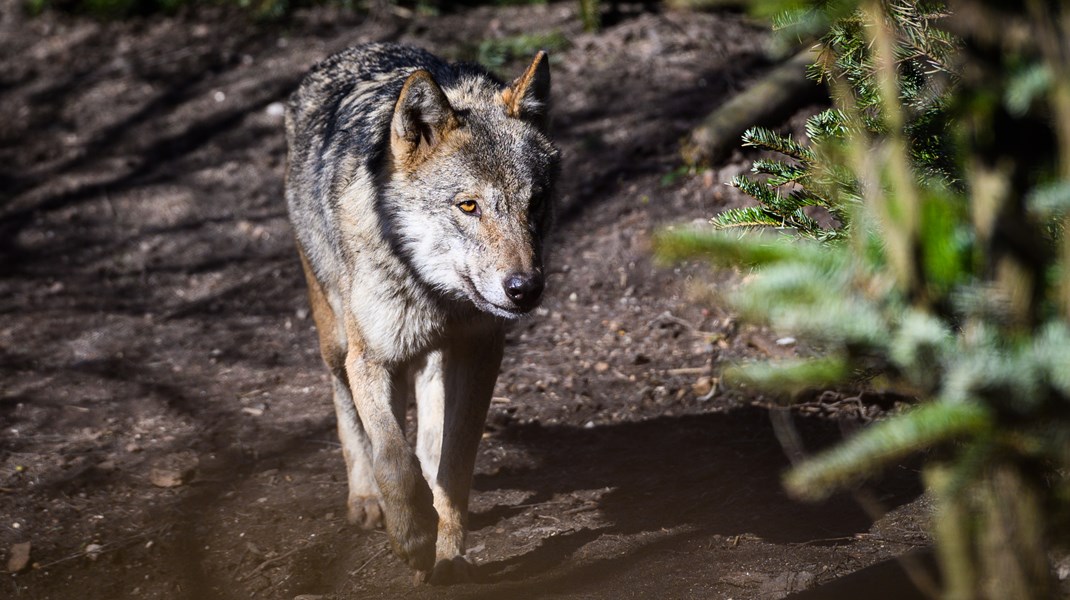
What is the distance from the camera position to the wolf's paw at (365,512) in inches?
193

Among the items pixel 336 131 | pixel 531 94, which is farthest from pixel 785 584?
pixel 336 131

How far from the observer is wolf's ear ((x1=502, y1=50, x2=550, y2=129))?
458 centimetres

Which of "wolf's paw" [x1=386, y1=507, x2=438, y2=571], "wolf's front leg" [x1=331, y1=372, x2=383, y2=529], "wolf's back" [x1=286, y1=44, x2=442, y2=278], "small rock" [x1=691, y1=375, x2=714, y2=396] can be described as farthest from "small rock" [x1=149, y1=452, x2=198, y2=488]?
"small rock" [x1=691, y1=375, x2=714, y2=396]

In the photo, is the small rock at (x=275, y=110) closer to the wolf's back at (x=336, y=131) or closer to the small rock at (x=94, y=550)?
the wolf's back at (x=336, y=131)

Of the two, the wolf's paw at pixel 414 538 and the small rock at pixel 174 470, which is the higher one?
the wolf's paw at pixel 414 538

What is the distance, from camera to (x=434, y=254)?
4273mm

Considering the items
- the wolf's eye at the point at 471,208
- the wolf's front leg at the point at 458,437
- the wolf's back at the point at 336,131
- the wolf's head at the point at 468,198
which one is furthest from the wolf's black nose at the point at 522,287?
the wolf's back at the point at 336,131

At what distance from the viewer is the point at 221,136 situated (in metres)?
9.61

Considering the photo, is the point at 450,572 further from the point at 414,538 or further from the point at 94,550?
the point at 94,550

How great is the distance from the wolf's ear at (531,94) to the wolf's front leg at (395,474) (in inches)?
53.3

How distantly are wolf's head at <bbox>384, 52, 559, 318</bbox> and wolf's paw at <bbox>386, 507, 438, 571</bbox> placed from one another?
0.94 meters

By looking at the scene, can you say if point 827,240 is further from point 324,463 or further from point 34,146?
point 34,146

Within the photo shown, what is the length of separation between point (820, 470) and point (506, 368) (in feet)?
16.6

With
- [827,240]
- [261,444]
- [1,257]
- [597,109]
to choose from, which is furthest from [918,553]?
[1,257]
